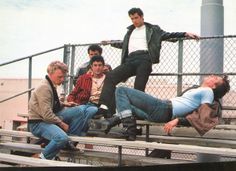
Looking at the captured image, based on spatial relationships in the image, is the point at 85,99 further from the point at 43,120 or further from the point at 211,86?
the point at 211,86

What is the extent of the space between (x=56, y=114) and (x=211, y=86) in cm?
183

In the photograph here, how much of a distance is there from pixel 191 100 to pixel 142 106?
0.52 m

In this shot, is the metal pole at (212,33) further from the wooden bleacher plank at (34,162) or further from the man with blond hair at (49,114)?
the wooden bleacher plank at (34,162)

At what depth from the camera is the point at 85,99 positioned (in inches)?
224

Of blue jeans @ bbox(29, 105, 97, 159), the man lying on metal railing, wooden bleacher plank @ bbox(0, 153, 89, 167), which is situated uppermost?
the man lying on metal railing

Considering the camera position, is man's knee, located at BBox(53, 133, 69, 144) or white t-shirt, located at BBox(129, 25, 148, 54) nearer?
man's knee, located at BBox(53, 133, 69, 144)

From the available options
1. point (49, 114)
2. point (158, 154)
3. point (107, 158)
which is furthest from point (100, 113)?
point (158, 154)

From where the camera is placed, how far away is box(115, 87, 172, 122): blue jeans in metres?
4.53

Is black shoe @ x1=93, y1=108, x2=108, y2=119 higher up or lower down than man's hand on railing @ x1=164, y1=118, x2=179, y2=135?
higher up

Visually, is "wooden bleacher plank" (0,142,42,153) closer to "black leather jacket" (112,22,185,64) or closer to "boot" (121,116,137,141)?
"boot" (121,116,137,141)

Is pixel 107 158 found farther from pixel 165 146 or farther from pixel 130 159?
pixel 165 146

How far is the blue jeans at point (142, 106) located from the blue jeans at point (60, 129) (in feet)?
2.17

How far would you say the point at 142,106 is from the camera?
15.0 feet

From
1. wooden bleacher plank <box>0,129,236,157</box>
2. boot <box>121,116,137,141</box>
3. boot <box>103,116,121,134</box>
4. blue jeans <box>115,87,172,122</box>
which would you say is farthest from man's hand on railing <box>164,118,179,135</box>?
boot <box>103,116,121,134</box>
